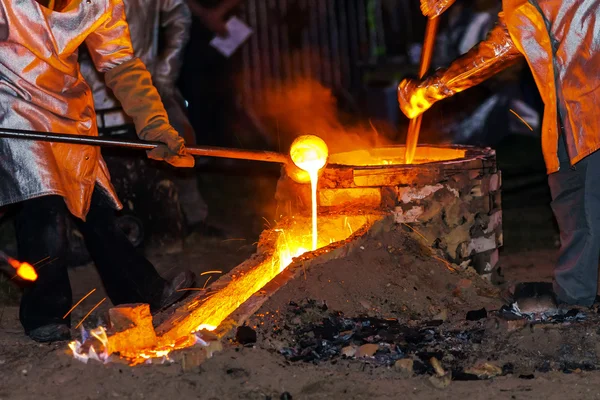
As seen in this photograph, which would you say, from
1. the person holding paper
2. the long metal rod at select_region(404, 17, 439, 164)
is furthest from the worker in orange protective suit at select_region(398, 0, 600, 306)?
the person holding paper

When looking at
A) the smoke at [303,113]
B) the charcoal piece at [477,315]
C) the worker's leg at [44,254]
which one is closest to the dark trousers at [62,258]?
the worker's leg at [44,254]

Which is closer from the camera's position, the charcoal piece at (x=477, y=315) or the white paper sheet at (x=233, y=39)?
the charcoal piece at (x=477, y=315)

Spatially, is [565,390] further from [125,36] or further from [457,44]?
[457,44]

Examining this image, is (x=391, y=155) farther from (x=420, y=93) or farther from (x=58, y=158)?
(x=58, y=158)

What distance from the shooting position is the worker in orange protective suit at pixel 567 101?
402cm

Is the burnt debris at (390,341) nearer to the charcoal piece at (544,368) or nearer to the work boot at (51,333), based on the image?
the charcoal piece at (544,368)

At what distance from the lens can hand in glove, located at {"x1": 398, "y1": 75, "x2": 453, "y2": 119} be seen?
488 cm

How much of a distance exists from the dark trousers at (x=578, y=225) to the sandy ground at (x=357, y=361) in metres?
0.20

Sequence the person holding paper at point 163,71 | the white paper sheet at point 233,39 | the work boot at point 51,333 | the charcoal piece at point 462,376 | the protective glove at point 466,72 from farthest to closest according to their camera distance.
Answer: the white paper sheet at point 233,39 → the person holding paper at point 163,71 → the protective glove at point 466,72 → the work boot at point 51,333 → the charcoal piece at point 462,376

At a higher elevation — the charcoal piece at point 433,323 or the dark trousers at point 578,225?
the dark trousers at point 578,225

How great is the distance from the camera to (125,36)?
4.74 metres

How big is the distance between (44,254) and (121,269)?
484 millimetres

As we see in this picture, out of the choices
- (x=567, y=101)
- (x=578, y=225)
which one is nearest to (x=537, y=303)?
(x=578, y=225)

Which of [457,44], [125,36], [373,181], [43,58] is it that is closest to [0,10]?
[43,58]
